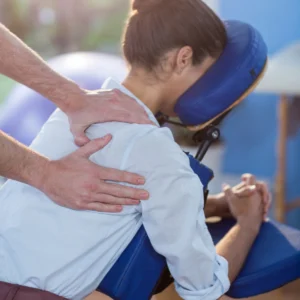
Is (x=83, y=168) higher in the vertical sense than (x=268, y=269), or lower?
higher

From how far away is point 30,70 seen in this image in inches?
59.2

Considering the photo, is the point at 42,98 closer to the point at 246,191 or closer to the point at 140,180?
the point at 246,191

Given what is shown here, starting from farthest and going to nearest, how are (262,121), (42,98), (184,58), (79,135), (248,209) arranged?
(262,121) < (42,98) < (248,209) < (184,58) < (79,135)

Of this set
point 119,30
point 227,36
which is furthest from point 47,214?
point 119,30

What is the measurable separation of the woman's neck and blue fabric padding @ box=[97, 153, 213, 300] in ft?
1.06

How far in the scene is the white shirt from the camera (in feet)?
4.10

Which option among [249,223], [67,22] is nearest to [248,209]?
[249,223]

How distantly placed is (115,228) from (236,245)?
435mm

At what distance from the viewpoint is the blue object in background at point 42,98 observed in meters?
2.48

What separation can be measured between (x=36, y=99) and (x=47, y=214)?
130cm

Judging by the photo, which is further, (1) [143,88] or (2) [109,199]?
(1) [143,88]

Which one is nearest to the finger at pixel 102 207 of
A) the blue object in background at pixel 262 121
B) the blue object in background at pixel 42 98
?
the blue object in background at pixel 42 98

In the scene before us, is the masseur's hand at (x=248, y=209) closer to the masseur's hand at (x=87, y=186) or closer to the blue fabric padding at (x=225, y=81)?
the blue fabric padding at (x=225, y=81)

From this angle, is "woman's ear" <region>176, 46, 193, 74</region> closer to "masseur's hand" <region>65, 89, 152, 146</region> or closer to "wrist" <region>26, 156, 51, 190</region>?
"masseur's hand" <region>65, 89, 152, 146</region>
